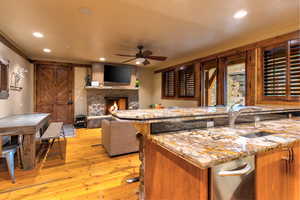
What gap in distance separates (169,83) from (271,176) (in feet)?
18.4

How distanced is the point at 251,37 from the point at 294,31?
0.78 metres

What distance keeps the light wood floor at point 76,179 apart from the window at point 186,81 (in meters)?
3.15

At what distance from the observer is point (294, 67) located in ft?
9.24

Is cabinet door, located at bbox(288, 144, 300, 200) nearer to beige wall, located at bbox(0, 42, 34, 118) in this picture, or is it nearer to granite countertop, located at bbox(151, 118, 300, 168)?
granite countertop, located at bbox(151, 118, 300, 168)

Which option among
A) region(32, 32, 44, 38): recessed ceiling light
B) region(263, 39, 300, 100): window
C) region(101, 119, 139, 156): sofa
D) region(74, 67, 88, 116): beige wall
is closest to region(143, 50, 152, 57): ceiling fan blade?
region(101, 119, 139, 156): sofa

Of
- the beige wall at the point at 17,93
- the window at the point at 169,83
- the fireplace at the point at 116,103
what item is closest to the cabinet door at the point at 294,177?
the beige wall at the point at 17,93

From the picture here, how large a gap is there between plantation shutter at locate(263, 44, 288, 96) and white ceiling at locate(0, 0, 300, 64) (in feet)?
1.70

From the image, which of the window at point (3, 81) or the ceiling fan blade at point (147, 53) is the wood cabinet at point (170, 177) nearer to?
the ceiling fan blade at point (147, 53)

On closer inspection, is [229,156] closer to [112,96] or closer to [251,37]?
[251,37]

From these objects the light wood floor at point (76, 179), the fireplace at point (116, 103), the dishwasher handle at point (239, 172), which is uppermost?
the fireplace at point (116, 103)

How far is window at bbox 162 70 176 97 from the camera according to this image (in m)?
6.20

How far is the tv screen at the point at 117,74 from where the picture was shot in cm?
629

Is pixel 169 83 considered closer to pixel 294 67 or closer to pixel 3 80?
pixel 294 67

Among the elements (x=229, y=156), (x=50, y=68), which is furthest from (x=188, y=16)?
(x=50, y=68)
